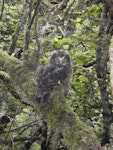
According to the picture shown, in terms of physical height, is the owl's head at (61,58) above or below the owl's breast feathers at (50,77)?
above

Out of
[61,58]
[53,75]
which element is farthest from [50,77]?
[61,58]

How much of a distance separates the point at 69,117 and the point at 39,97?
1.23ft

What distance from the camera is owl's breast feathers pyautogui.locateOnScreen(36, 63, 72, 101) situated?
2.85 meters

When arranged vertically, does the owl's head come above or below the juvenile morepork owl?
above

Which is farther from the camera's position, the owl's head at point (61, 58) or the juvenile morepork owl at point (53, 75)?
the owl's head at point (61, 58)

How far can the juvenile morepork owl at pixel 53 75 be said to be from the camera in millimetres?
2782

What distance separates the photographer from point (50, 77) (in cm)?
305

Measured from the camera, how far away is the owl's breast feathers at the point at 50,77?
112 inches

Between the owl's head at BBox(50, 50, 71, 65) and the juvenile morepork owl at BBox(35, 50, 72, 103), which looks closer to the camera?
the juvenile morepork owl at BBox(35, 50, 72, 103)

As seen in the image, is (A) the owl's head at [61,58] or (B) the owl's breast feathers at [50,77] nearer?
(B) the owl's breast feathers at [50,77]

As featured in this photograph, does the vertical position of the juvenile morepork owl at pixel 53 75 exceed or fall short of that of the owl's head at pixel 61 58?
it falls short

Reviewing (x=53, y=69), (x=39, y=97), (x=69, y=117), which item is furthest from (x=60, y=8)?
(x=69, y=117)

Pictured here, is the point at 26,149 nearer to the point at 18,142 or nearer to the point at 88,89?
the point at 18,142

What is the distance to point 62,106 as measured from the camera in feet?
8.38
